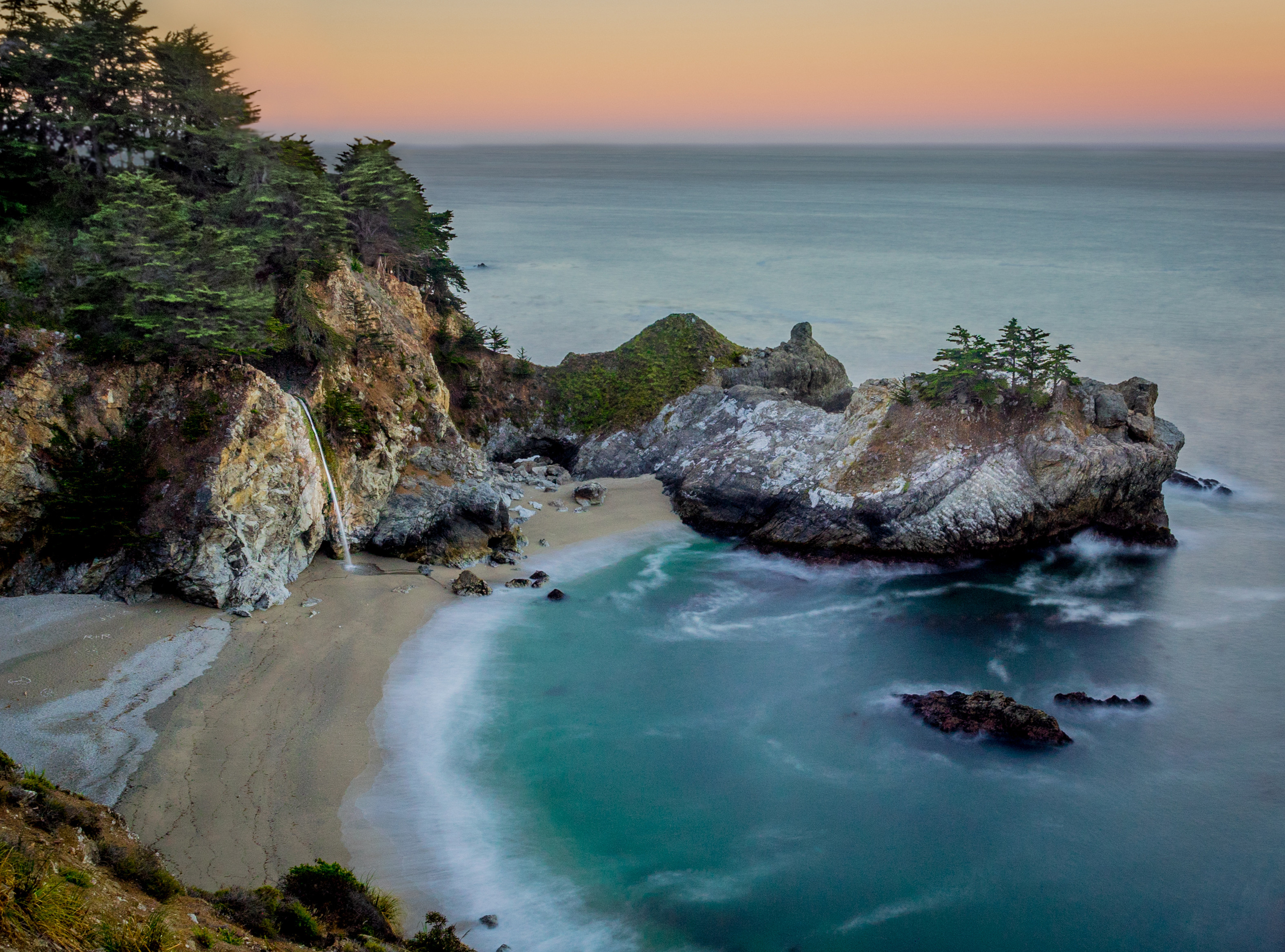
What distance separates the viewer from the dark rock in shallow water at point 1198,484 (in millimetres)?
33281

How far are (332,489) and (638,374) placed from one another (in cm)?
1531

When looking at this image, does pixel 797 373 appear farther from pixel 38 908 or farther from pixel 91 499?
pixel 38 908

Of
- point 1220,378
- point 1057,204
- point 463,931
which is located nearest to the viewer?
point 463,931

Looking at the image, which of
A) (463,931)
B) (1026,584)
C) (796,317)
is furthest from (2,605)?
(796,317)

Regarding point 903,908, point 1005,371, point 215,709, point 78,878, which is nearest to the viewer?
point 78,878

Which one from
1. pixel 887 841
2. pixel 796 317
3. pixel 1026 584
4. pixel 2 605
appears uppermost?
pixel 796 317

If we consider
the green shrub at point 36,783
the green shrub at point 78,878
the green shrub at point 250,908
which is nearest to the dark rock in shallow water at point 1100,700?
the green shrub at point 250,908

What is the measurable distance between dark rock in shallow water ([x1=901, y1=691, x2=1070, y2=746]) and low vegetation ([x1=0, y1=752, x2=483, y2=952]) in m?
11.5

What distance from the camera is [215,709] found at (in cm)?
1797

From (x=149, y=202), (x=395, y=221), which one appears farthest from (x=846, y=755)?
(x=395, y=221)

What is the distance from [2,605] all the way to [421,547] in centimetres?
984

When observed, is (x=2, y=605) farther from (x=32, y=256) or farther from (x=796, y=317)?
(x=796, y=317)

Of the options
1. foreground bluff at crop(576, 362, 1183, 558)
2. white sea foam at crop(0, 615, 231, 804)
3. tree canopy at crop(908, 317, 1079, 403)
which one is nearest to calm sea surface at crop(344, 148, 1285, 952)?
foreground bluff at crop(576, 362, 1183, 558)

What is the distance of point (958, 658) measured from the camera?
2256 cm
